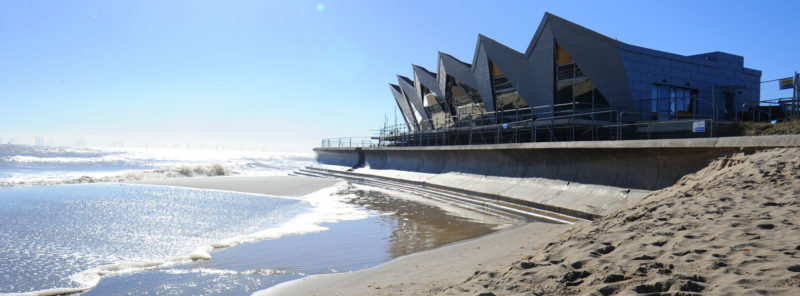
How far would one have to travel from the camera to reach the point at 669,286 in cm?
366

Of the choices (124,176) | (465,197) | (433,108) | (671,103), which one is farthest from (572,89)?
(124,176)

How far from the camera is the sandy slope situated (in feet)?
12.1

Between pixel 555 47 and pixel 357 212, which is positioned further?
pixel 555 47

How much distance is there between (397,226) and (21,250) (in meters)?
7.97

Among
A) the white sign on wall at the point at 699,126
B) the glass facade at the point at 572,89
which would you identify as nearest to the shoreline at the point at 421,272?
the white sign on wall at the point at 699,126

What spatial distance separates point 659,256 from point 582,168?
9.05 meters

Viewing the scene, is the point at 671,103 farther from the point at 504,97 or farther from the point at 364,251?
the point at 364,251

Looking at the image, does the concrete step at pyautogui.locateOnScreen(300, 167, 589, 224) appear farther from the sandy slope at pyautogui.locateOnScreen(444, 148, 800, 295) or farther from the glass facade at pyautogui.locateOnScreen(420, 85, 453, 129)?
the glass facade at pyautogui.locateOnScreen(420, 85, 453, 129)

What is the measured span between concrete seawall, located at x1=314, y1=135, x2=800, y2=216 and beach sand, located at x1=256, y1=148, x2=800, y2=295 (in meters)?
1.12

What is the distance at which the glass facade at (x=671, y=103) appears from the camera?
2211cm

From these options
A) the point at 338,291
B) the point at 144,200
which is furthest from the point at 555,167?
the point at 144,200

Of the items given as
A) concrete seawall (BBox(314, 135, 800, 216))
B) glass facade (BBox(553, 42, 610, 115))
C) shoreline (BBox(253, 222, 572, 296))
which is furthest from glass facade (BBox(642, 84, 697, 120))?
shoreline (BBox(253, 222, 572, 296))

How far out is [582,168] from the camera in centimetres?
1315

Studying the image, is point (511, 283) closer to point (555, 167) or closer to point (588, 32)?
point (555, 167)
